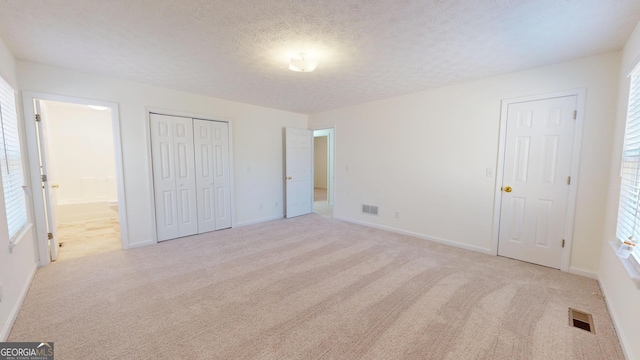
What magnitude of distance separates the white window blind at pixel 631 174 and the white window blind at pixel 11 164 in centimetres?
499

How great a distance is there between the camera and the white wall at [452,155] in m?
2.65

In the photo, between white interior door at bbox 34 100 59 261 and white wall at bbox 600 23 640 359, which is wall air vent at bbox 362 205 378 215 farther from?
white interior door at bbox 34 100 59 261

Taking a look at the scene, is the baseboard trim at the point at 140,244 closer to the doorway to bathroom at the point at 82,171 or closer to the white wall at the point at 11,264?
the doorway to bathroom at the point at 82,171

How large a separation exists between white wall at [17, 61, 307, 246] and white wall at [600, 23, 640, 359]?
4.80 metres

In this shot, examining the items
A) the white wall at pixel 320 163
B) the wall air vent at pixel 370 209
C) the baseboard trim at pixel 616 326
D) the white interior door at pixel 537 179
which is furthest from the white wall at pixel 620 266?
the white wall at pixel 320 163

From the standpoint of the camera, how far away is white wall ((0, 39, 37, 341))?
1.89 metres

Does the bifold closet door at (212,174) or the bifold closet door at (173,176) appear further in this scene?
the bifold closet door at (212,174)

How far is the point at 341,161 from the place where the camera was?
17.0ft

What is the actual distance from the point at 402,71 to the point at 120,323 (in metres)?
3.77

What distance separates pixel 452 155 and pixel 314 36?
2703 mm

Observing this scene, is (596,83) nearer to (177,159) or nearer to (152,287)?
(152,287)

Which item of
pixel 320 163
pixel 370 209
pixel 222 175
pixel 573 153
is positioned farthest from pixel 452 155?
pixel 320 163

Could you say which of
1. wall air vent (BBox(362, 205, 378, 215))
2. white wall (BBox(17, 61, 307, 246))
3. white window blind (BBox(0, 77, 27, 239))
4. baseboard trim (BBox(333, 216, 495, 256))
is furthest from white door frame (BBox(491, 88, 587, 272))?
white window blind (BBox(0, 77, 27, 239))

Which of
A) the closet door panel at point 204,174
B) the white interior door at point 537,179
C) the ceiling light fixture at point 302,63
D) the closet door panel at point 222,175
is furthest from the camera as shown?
the closet door panel at point 222,175
